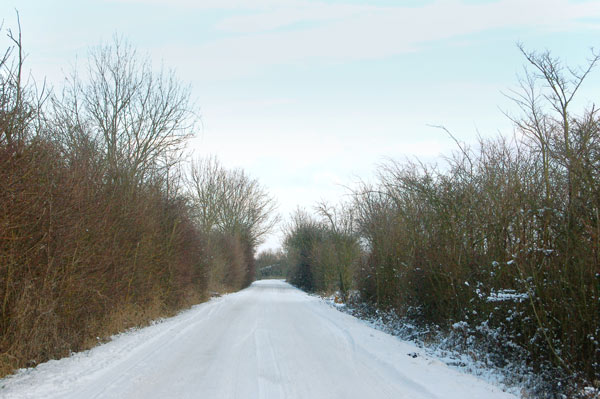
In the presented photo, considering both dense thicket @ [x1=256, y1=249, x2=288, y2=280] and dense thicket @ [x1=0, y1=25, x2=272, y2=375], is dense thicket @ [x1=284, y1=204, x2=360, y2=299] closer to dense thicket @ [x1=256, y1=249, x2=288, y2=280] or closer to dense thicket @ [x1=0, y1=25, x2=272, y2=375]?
dense thicket @ [x1=0, y1=25, x2=272, y2=375]

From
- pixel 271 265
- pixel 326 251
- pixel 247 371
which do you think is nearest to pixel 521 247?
pixel 247 371

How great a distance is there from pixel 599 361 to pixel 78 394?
21.7 feet

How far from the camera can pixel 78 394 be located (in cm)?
557

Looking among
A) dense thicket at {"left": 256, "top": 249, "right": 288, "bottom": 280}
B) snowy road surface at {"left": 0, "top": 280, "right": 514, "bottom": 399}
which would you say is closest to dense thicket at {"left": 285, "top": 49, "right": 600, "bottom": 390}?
snowy road surface at {"left": 0, "top": 280, "right": 514, "bottom": 399}

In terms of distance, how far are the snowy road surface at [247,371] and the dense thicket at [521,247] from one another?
4.01ft

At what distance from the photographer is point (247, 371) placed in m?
6.97

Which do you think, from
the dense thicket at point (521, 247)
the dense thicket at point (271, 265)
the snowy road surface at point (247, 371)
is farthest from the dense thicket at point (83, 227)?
the dense thicket at point (271, 265)

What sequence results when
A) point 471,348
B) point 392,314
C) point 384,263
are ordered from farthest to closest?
1. point 384,263
2. point 392,314
3. point 471,348

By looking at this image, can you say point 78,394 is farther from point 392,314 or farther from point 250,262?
point 250,262

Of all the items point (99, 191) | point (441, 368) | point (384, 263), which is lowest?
point (441, 368)

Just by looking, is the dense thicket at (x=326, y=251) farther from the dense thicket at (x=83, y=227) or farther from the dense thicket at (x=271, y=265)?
the dense thicket at (x=271, y=265)

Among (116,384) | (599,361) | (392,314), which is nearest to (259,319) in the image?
(392,314)

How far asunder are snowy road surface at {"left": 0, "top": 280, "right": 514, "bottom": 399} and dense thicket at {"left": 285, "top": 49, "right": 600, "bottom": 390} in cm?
122

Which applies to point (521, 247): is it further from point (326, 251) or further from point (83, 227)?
point (326, 251)
